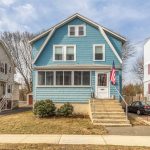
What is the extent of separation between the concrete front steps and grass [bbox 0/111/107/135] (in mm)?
869

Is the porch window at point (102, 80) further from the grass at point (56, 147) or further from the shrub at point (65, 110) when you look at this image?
the grass at point (56, 147)

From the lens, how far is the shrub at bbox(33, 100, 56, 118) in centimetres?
2238

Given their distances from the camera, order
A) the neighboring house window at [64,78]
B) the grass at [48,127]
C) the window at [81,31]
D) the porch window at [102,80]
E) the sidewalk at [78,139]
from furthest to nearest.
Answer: the window at [81,31], the porch window at [102,80], the neighboring house window at [64,78], the grass at [48,127], the sidewalk at [78,139]

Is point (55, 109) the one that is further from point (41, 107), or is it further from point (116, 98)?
point (116, 98)

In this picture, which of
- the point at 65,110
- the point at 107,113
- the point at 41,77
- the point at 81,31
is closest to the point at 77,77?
the point at 41,77

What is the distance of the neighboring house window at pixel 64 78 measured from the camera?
2559 cm

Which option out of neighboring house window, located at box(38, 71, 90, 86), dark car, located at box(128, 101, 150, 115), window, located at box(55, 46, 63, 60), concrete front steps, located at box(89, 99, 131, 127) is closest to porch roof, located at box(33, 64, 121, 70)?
neighboring house window, located at box(38, 71, 90, 86)

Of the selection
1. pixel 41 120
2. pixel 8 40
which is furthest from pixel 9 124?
pixel 8 40

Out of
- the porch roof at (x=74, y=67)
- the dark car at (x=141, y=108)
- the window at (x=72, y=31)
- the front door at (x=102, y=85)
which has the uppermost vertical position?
the window at (x=72, y=31)

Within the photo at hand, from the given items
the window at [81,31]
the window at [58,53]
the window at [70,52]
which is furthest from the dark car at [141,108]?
the window at [58,53]

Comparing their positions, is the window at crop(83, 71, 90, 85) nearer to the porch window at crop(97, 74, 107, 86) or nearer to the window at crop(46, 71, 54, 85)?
the porch window at crop(97, 74, 107, 86)

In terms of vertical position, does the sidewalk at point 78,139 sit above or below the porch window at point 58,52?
below

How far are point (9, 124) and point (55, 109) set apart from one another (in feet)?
15.6

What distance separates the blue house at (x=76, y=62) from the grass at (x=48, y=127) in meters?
4.24
